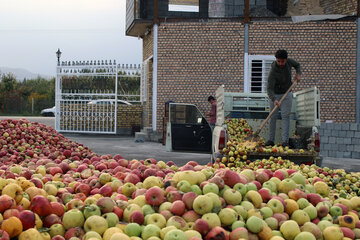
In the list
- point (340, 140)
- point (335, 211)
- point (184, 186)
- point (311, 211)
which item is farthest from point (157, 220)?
point (340, 140)

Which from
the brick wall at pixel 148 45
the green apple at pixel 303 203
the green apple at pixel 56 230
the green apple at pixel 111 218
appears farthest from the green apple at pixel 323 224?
the brick wall at pixel 148 45

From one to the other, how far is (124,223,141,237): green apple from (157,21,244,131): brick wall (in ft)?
51.8

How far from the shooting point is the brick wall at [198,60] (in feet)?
60.3

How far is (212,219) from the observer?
114 inches

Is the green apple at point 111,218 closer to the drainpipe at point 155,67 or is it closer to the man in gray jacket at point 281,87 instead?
the man in gray jacket at point 281,87

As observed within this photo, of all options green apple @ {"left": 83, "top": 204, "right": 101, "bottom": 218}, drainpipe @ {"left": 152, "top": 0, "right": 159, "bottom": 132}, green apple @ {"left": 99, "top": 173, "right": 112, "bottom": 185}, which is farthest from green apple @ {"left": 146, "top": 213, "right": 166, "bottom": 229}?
drainpipe @ {"left": 152, "top": 0, "right": 159, "bottom": 132}

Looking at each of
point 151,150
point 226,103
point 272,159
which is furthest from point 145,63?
point 272,159

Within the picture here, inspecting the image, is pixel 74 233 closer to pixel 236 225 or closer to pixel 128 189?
pixel 128 189

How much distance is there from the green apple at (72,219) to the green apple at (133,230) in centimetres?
36

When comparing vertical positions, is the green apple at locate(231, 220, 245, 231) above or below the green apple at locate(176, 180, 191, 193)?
below

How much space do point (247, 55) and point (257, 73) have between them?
85cm

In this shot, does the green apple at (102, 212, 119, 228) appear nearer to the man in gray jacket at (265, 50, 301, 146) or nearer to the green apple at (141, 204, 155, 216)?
the green apple at (141, 204, 155, 216)

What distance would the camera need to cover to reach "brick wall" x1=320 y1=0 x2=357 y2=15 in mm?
18306

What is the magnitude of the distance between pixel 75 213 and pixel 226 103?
8498 millimetres
